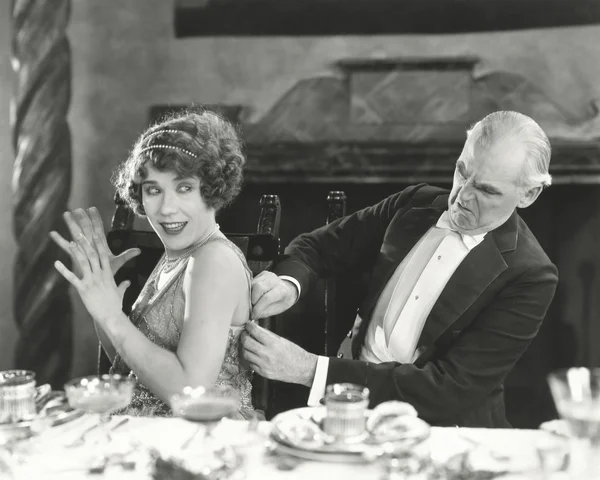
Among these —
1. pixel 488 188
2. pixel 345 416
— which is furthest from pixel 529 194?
pixel 345 416

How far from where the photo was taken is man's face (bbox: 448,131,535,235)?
219 centimetres

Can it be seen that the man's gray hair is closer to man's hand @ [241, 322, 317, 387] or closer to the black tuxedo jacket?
the black tuxedo jacket

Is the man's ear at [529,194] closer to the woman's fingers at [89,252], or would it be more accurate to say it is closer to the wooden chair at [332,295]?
the wooden chair at [332,295]

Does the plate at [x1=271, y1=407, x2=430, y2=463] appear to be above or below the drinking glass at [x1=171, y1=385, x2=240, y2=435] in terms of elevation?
below

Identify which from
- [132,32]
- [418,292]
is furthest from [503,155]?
[132,32]

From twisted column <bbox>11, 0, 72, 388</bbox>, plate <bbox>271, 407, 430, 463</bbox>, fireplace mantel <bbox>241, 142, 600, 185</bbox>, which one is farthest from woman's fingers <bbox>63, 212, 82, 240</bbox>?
twisted column <bbox>11, 0, 72, 388</bbox>

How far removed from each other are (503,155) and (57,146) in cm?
234

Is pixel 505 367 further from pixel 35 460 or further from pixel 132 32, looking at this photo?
pixel 132 32

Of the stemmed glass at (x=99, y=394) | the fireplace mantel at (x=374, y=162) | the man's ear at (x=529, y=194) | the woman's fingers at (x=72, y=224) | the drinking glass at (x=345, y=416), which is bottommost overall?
the drinking glass at (x=345, y=416)

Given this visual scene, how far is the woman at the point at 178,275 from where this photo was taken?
182 centimetres

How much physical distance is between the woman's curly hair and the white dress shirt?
2.21 ft

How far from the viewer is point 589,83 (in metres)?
3.36

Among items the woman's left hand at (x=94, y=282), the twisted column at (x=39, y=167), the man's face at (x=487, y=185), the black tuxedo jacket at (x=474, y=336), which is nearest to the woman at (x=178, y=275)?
the woman's left hand at (x=94, y=282)

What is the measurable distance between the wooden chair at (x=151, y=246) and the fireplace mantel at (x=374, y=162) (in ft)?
3.15
